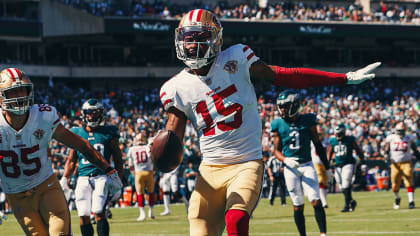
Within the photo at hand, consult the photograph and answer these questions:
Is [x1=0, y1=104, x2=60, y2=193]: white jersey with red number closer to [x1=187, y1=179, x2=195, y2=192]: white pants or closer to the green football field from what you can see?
the green football field

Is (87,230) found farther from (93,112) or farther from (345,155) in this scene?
(345,155)

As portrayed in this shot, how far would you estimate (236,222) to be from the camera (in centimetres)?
530

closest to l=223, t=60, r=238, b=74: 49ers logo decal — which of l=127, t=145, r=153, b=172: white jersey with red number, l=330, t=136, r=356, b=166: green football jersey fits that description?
l=330, t=136, r=356, b=166: green football jersey

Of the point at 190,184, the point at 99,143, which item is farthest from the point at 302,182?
the point at 190,184

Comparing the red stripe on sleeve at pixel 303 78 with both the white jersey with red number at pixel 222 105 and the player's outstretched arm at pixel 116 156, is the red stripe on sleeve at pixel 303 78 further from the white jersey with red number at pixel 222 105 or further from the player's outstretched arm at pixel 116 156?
the player's outstretched arm at pixel 116 156

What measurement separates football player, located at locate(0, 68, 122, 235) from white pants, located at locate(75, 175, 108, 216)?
317 cm

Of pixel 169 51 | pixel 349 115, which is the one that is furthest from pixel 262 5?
pixel 349 115

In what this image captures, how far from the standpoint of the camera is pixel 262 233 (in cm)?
1184

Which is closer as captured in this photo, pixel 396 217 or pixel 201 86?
pixel 201 86

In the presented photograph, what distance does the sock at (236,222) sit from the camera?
5.31 meters

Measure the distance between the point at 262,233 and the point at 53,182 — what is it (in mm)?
5764

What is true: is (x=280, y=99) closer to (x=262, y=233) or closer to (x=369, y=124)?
(x=262, y=233)

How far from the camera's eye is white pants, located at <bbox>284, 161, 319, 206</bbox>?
10.0 m

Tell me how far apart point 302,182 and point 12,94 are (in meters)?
5.09
